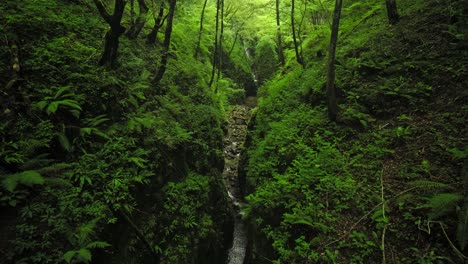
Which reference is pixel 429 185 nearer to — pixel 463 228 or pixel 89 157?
pixel 463 228

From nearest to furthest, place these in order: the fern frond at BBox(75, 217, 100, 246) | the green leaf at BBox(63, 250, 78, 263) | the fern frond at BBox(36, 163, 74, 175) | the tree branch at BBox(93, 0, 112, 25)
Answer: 1. the green leaf at BBox(63, 250, 78, 263)
2. the fern frond at BBox(75, 217, 100, 246)
3. the fern frond at BBox(36, 163, 74, 175)
4. the tree branch at BBox(93, 0, 112, 25)

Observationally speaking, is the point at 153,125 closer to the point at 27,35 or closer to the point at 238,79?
the point at 27,35

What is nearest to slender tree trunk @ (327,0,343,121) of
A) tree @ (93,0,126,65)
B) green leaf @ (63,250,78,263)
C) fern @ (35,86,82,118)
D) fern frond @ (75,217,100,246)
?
tree @ (93,0,126,65)

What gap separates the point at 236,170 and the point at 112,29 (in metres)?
10.2

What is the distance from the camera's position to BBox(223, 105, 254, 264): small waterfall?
10.7 metres

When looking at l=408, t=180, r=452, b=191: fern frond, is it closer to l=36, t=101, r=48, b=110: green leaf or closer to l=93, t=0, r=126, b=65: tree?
l=36, t=101, r=48, b=110: green leaf

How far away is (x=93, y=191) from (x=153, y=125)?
3.15 metres

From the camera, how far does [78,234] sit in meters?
4.57

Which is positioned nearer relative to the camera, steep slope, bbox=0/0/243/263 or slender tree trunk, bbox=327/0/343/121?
steep slope, bbox=0/0/243/263

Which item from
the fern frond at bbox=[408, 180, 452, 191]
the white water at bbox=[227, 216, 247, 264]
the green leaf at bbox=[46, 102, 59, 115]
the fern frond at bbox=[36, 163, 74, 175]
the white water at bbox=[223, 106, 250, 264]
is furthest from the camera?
the white water at bbox=[223, 106, 250, 264]

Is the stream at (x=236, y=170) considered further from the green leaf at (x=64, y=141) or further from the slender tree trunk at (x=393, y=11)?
the slender tree trunk at (x=393, y=11)

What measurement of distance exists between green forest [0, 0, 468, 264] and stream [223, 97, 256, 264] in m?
0.16

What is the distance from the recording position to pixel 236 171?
15.0 meters

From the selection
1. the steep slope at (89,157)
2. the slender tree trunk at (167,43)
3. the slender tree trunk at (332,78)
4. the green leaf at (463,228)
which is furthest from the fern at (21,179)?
the slender tree trunk at (332,78)
